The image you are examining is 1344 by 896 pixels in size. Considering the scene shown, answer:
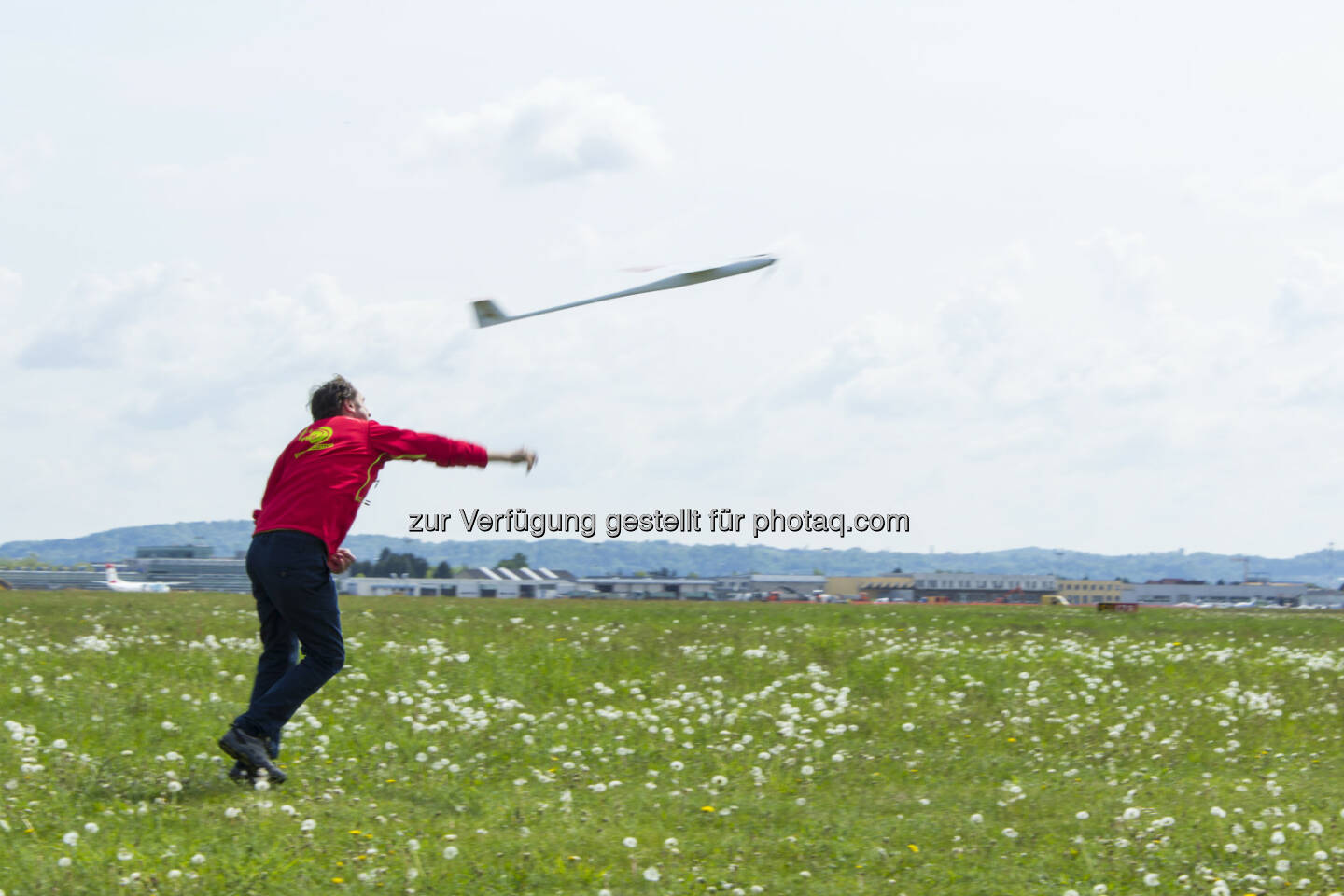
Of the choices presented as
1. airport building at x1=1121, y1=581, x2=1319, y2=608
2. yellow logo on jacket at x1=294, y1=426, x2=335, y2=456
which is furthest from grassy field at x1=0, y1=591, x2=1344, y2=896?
airport building at x1=1121, y1=581, x2=1319, y2=608

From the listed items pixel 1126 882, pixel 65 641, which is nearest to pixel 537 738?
pixel 1126 882

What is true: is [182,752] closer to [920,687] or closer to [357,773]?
[357,773]

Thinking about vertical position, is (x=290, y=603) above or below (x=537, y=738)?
above

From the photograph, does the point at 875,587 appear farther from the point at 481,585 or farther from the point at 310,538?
the point at 310,538

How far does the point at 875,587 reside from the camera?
423 feet

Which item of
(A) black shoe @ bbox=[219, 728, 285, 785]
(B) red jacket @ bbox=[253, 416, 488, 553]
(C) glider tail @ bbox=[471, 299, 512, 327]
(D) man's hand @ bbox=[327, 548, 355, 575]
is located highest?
(C) glider tail @ bbox=[471, 299, 512, 327]

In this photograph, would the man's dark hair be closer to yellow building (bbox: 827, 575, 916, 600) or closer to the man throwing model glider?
the man throwing model glider

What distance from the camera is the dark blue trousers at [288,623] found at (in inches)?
295

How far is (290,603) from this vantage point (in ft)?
24.9

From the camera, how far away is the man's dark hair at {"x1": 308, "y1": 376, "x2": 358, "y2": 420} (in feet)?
26.4

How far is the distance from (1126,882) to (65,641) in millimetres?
12389

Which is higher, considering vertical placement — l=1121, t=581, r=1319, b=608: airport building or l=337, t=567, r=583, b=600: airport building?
l=337, t=567, r=583, b=600: airport building

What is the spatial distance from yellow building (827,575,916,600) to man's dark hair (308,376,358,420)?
107254mm

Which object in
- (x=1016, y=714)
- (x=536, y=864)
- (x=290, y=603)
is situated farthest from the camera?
(x=1016, y=714)
